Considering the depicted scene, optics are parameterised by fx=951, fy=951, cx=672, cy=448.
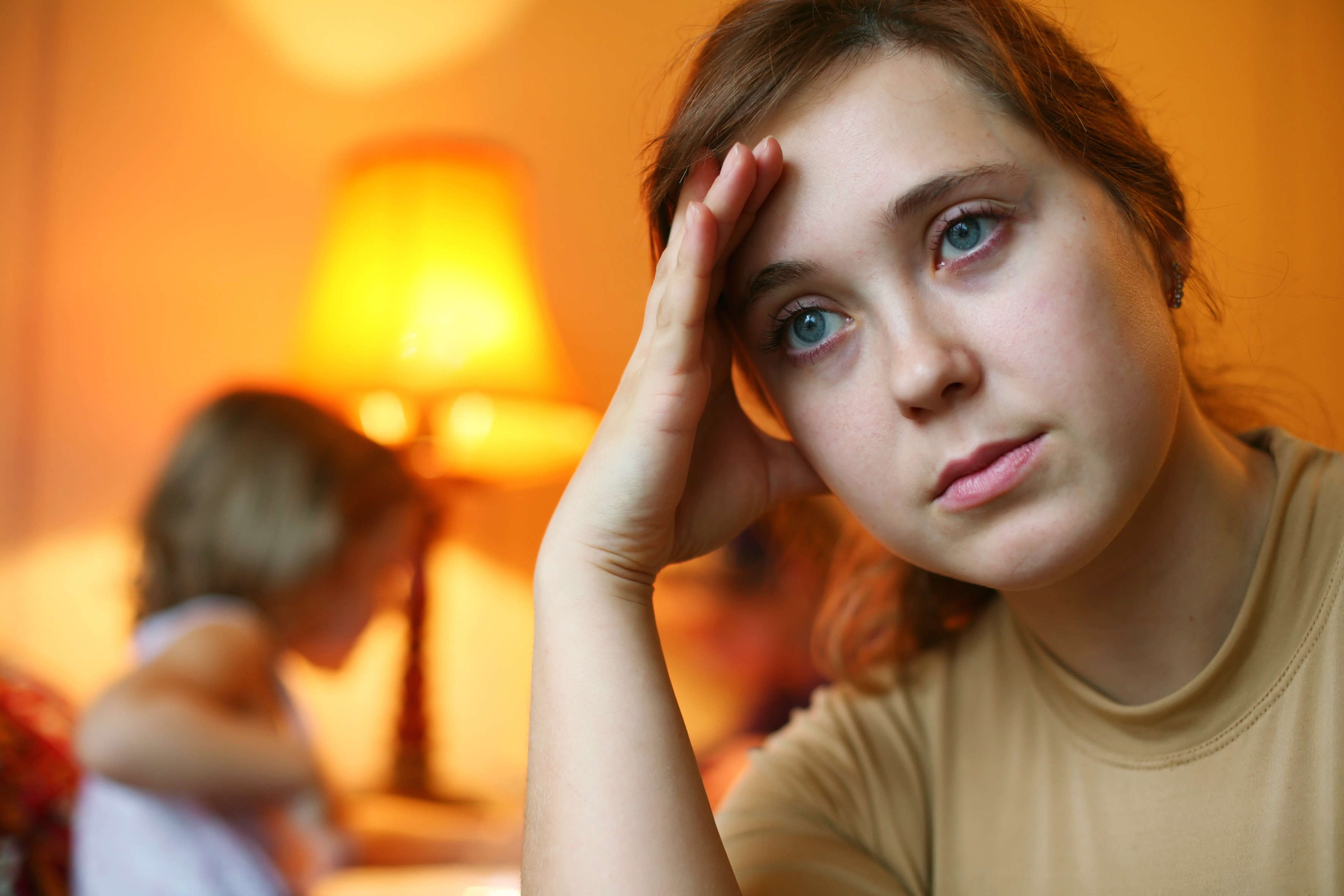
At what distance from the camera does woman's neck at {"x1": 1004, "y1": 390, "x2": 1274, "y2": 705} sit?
0.68 metres

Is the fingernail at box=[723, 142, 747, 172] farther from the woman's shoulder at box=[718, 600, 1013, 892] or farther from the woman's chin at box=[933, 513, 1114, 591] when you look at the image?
the woman's shoulder at box=[718, 600, 1013, 892]

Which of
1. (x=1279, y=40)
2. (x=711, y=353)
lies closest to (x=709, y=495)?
(x=711, y=353)

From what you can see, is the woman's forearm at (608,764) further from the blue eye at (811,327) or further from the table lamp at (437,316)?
the table lamp at (437,316)

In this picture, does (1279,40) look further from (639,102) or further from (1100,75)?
(1100,75)

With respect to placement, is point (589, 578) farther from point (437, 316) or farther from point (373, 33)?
point (373, 33)

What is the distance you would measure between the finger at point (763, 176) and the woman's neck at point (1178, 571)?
34 centimetres

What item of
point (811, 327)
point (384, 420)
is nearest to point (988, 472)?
point (811, 327)

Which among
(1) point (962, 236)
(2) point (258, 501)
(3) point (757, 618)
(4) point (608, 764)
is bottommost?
(3) point (757, 618)

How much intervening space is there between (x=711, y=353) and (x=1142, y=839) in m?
0.47

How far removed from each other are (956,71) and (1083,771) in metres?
0.52

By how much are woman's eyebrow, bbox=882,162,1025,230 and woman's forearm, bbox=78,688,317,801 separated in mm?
1280

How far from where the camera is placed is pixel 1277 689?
2.11 feet

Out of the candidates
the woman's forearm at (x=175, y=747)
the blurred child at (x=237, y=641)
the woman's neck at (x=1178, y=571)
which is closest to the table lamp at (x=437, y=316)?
the blurred child at (x=237, y=641)

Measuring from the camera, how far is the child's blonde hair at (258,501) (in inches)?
65.7
